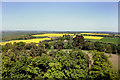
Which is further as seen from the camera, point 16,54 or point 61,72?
point 16,54

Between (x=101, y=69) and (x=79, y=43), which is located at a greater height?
(x=79, y=43)

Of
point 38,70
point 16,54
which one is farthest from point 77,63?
point 16,54

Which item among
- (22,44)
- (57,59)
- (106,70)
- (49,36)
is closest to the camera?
(106,70)

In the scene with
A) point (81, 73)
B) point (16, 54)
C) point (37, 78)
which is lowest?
Answer: point (37, 78)

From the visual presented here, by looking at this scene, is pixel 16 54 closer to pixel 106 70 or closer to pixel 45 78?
pixel 45 78

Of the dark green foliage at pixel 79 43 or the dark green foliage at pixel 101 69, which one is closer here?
the dark green foliage at pixel 101 69

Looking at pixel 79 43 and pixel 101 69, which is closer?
pixel 101 69

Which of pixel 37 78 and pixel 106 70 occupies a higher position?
pixel 106 70

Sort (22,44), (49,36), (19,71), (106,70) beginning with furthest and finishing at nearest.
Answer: (49,36) < (22,44) < (19,71) < (106,70)

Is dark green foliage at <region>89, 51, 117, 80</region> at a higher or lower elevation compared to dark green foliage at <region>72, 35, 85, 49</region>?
lower

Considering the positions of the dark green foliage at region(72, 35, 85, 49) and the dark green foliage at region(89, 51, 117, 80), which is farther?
the dark green foliage at region(72, 35, 85, 49)

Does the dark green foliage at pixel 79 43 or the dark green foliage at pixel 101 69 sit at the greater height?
the dark green foliage at pixel 79 43
